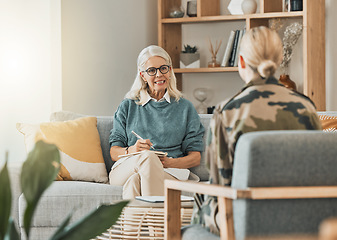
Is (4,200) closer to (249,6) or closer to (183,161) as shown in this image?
(183,161)

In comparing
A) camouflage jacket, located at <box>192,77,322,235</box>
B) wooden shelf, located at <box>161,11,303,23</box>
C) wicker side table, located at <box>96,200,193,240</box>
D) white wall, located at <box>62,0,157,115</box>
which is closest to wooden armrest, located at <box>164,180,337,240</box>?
camouflage jacket, located at <box>192,77,322,235</box>

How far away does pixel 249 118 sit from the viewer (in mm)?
1768

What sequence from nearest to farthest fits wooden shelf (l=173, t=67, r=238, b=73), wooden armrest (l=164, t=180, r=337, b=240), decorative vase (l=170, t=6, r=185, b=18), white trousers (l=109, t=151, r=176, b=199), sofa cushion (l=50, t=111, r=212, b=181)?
wooden armrest (l=164, t=180, r=337, b=240) < white trousers (l=109, t=151, r=176, b=199) < sofa cushion (l=50, t=111, r=212, b=181) < wooden shelf (l=173, t=67, r=238, b=73) < decorative vase (l=170, t=6, r=185, b=18)

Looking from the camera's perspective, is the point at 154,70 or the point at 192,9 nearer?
the point at 154,70

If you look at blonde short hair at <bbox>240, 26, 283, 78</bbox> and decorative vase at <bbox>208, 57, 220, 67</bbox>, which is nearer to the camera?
blonde short hair at <bbox>240, 26, 283, 78</bbox>

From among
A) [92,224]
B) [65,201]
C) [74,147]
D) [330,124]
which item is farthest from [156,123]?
[92,224]

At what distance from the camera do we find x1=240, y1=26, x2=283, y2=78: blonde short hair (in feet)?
5.99

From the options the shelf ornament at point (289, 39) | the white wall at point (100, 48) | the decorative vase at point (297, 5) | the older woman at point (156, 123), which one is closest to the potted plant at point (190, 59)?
the white wall at point (100, 48)

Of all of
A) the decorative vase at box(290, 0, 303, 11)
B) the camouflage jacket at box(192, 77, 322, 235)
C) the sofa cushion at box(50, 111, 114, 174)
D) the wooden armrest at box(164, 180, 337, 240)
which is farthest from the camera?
the decorative vase at box(290, 0, 303, 11)

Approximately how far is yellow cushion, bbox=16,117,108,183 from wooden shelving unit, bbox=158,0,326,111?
1.92m

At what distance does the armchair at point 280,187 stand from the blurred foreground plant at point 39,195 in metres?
0.76

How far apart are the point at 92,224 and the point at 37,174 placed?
13 cm

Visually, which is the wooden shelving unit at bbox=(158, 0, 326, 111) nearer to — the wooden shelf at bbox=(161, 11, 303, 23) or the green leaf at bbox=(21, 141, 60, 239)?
the wooden shelf at bbox=(161, 11, 303, 23)

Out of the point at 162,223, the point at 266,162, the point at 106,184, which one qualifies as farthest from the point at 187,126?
the point at 266,162
